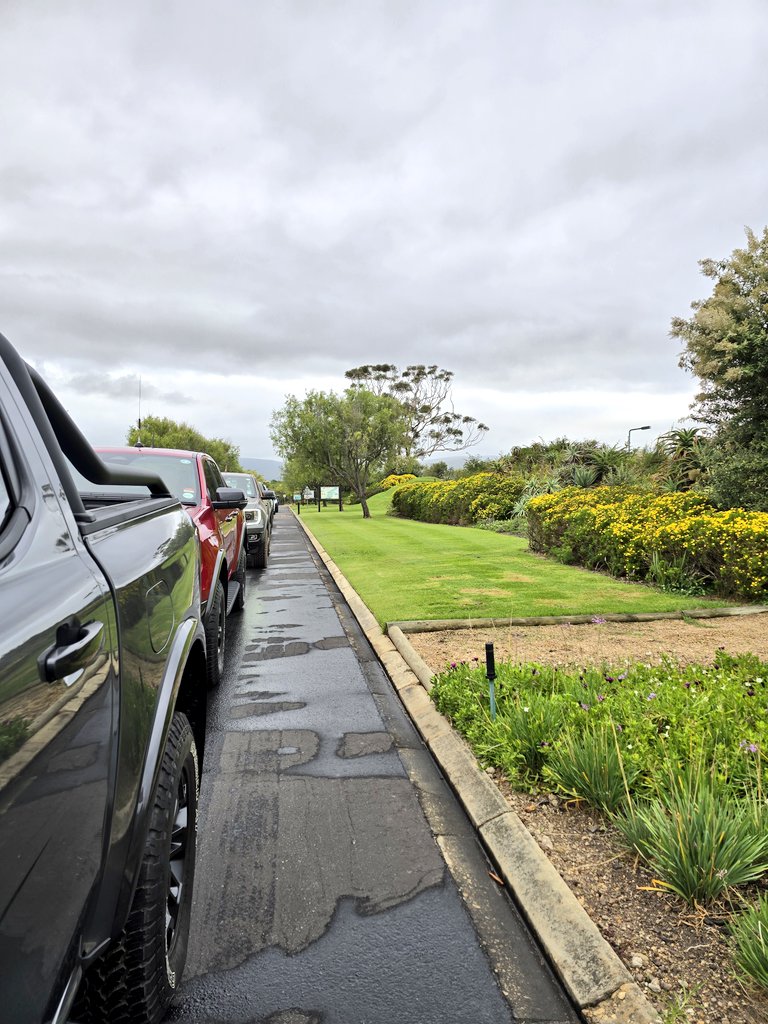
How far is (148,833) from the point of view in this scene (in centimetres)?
184

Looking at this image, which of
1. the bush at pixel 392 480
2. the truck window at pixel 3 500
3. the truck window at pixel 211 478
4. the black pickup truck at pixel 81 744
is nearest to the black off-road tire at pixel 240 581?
the truck window at pixel 211 478

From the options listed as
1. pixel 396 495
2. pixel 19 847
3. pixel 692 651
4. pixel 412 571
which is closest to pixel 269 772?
pixel 19 847

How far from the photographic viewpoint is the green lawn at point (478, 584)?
8.20 m

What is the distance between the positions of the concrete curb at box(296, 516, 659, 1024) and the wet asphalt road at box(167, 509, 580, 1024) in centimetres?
7

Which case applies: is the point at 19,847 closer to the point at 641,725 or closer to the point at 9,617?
the point at 9,617

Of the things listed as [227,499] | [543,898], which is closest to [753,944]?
[543,898]

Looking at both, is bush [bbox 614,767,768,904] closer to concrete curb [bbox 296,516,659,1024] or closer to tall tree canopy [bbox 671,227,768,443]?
concrete curb [bbox 296,516,659,1024]

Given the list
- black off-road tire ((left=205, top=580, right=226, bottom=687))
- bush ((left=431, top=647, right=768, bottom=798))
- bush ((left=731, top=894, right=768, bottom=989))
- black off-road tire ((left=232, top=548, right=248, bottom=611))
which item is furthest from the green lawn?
bush ((left=731, top=894, right=768, bottom=989))

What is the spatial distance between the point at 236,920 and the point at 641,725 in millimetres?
2226

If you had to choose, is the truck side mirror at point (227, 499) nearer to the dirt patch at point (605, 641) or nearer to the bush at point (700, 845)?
the dirt patch at point (605, 641)

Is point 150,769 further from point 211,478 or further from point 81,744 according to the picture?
point 211,478

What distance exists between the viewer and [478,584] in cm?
1022

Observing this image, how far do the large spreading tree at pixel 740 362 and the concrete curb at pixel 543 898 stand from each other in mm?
7418

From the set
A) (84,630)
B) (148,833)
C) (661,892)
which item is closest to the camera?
(84,630)
